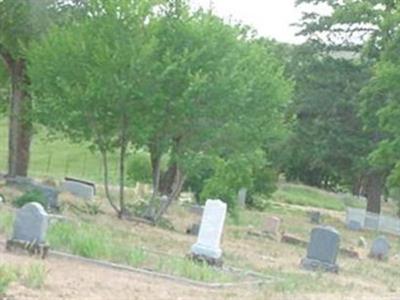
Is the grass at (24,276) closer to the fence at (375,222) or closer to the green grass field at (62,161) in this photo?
the fence at (375,222)

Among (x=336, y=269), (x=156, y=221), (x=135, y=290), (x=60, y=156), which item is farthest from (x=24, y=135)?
(x=60, y=156)

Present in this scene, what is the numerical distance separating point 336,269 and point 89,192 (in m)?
13.8

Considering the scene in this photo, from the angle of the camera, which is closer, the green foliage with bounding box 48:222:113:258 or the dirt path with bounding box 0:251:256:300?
the dirt path with bounding box 0:251:256:300

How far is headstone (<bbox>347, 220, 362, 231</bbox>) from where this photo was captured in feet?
129

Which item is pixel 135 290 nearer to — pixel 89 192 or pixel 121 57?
pixel 121 57

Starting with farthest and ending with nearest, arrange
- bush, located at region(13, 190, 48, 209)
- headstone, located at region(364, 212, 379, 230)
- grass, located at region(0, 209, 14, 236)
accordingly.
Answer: headstone, located at region(364, 212, 379, 230)
bush, located at region(13, 190, 48, 209)
grass, located at region(0, 209, 14, 236)

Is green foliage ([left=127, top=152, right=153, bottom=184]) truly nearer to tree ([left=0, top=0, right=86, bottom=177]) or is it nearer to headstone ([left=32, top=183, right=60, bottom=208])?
tree ([left=0, top=0, right=86, bottom=177])

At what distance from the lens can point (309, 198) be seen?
2319 inches

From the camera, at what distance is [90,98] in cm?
2202

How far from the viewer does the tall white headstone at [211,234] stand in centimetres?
1521

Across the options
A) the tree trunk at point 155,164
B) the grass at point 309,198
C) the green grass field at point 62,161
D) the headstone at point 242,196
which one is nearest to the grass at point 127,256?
the tree trunk at point 155,164

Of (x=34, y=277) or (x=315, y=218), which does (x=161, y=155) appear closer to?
(x=34, y=277)

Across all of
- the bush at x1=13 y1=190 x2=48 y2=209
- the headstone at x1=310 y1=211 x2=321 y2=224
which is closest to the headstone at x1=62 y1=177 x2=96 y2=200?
the bush at x1=13 y1=190 x2=48 y2=209

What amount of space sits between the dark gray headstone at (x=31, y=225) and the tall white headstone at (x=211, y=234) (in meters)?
3.01
